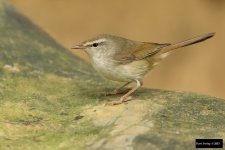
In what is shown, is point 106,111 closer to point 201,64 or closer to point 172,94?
point 172,94

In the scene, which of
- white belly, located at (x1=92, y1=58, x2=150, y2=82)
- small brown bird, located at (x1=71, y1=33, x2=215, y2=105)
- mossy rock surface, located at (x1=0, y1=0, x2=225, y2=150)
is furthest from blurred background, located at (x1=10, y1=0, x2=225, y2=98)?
white belly, located at (x1=92, y1=58, x2=150, y2=82)

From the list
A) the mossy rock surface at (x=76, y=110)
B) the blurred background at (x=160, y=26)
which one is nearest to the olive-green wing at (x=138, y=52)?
the mossy rock surface at (x=76, y=110)

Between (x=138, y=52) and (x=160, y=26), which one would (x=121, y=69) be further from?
(x=160, y=26)

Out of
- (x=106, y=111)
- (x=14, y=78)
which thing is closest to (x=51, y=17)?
(x=14, y=78)

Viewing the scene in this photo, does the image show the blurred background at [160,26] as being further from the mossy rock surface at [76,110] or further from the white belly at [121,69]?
the white belly at [121,69]

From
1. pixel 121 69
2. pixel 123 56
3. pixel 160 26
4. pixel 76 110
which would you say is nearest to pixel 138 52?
pixel 123 56
